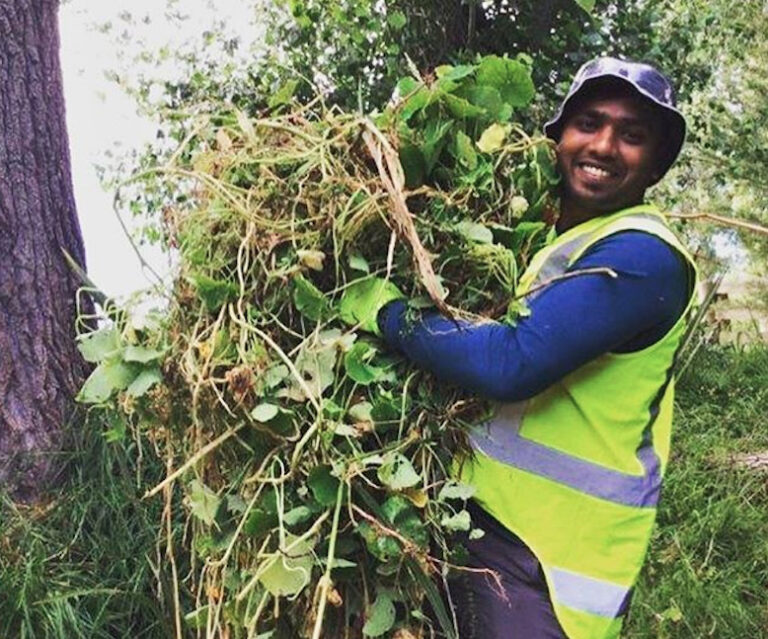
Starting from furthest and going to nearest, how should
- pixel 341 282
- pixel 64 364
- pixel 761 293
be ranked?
pixel 761 293 < pixel 64 364 < pixel 341 282

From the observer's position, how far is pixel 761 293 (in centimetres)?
923

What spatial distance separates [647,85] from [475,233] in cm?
34

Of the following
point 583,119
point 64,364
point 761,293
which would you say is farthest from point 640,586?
point 761,293

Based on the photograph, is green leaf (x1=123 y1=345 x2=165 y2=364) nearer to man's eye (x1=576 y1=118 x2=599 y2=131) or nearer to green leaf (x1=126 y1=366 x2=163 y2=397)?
green leaf (x1=126 y1=366 x2=163 y2=397)

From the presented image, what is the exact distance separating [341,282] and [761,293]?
8.35 meters

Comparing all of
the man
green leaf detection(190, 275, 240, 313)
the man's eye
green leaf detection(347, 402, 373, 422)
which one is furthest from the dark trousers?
the man's eye

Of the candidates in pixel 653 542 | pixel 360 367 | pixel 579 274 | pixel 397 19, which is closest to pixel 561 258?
pixel 579 274

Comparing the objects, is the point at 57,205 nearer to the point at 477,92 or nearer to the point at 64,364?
the point at 64,364

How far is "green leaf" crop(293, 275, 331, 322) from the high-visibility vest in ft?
1.00

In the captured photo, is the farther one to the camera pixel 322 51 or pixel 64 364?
pixel 322 51

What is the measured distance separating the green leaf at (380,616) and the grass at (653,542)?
2.45 feet

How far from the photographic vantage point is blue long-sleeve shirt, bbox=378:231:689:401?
4.76 ft

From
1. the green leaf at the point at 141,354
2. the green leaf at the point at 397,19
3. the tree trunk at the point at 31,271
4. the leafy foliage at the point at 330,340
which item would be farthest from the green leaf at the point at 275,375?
the green leaf at the point at 397,19

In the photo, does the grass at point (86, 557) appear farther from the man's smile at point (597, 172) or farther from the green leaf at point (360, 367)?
the man's smile at point (597, 172)
